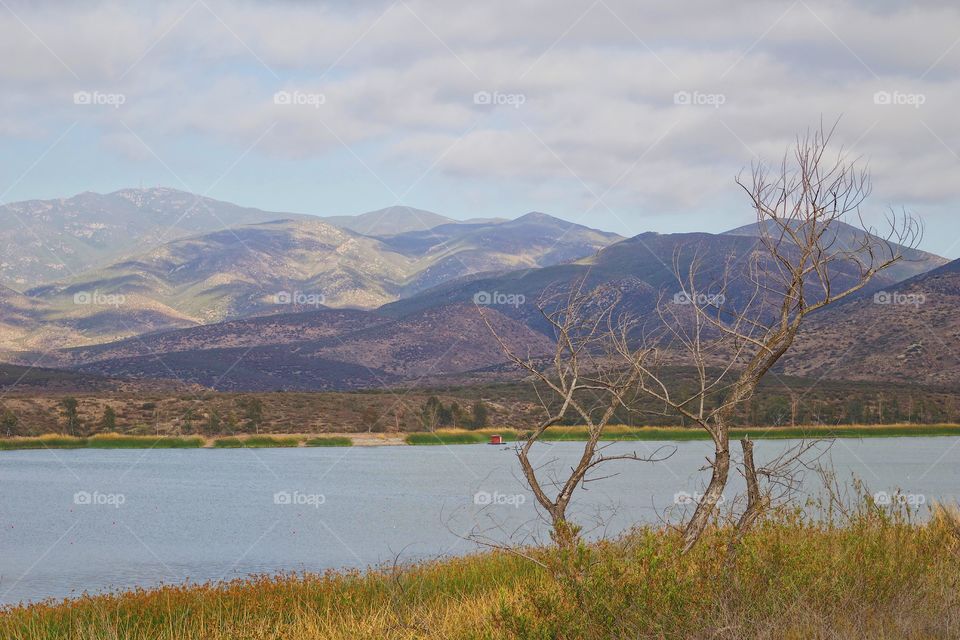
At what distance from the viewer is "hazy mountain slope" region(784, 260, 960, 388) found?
111 meters

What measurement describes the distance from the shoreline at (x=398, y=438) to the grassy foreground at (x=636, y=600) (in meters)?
53.2

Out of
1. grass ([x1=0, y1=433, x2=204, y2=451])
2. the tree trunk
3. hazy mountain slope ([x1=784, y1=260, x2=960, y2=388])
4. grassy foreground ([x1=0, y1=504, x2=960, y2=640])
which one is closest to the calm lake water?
grassy foreground ([x1=0, y1=504, x2=960, y2=640])

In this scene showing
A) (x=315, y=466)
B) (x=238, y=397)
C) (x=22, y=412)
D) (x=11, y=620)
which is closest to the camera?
(x=11, y=620)

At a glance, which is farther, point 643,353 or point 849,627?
point 643,353

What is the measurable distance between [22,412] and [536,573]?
72.9m

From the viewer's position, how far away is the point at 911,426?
84.6m

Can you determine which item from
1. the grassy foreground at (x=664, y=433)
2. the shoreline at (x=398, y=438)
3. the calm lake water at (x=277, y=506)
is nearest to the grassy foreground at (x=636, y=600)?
the calm lake water at (x=277, y=506)

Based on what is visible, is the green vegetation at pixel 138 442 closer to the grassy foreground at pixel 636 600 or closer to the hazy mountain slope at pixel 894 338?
the grassy foreground at pixel 636 600

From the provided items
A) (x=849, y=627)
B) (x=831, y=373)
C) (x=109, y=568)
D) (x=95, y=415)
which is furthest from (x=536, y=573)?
(x=831, y=373)

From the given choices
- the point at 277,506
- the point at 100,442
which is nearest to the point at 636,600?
the point at 277,506

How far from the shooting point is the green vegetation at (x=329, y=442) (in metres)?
74.4

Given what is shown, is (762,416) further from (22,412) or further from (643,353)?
(643,353)

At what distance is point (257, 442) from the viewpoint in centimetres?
7381

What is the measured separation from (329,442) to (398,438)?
6285mm
